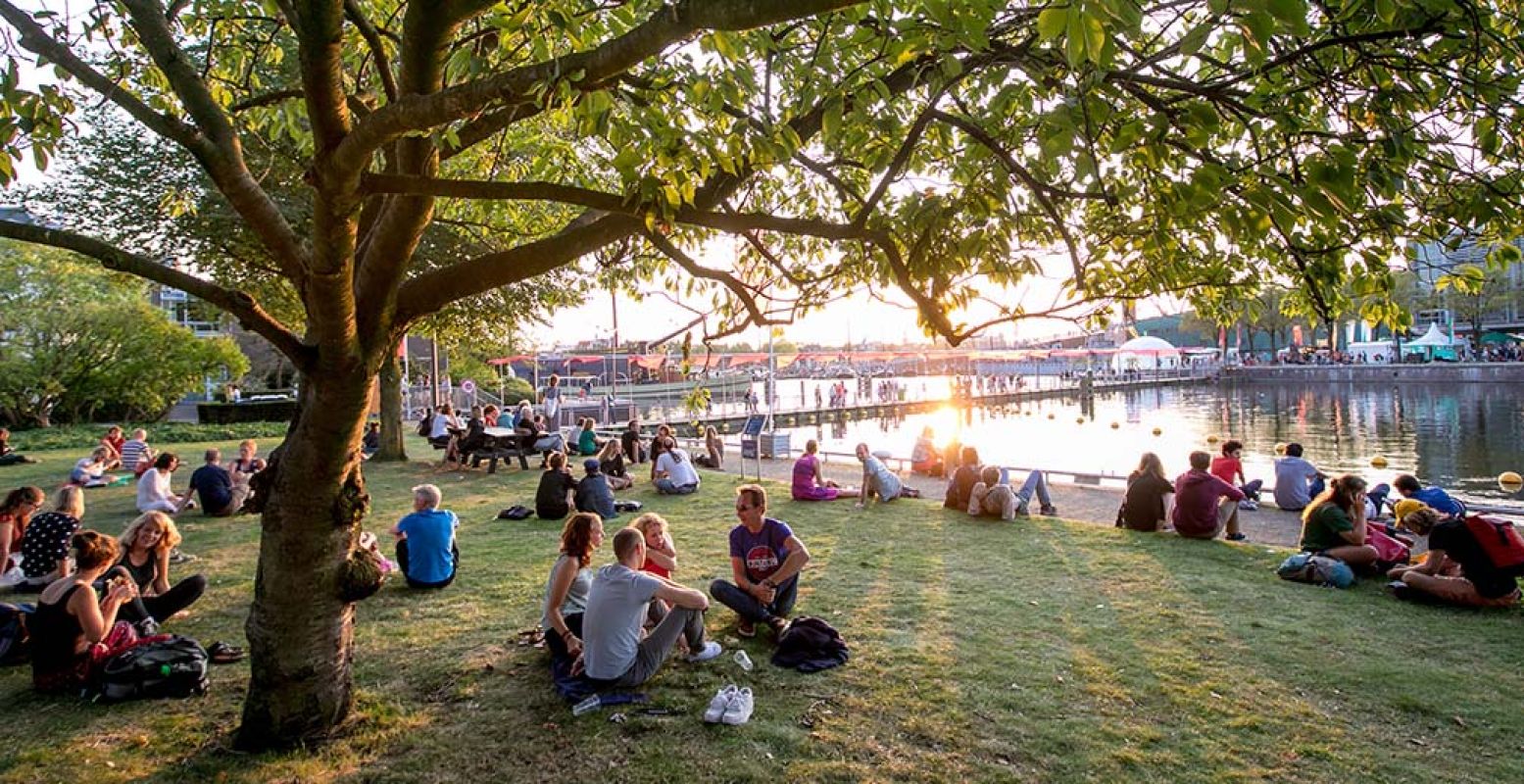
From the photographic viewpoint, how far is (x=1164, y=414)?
44500 mm

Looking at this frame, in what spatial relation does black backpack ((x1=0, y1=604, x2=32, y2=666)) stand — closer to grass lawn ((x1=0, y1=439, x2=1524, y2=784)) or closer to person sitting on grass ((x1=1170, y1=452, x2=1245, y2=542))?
grass lawn ((x1=0, y1=439, x2=1524, y2=784))

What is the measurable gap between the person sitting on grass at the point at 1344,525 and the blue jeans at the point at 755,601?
17.2ft

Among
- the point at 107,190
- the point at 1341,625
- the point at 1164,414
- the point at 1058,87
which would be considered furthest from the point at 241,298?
the point at 1164,414

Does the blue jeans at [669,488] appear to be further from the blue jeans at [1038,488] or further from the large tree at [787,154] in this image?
the large tree at [787,154]

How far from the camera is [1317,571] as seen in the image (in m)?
7.21

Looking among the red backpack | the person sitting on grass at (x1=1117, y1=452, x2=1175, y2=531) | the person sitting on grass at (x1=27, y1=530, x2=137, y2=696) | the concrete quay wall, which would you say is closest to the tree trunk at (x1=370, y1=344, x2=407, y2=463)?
the person sitting on grass at (x1=27, y1=530, x2=137, y2=696)

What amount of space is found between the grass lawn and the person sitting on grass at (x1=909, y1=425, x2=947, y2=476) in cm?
833

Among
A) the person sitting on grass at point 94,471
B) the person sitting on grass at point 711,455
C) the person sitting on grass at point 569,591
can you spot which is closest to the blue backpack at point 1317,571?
the person sitting on grass at point 569,591

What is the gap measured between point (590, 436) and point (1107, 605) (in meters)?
12.5

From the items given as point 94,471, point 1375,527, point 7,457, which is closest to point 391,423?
point 94,471

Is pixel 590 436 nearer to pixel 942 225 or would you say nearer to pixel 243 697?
pixel 243 697

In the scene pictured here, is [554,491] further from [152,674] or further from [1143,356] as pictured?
[1143,356]

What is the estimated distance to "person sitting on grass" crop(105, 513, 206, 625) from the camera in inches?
239

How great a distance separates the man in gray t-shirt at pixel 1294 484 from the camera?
36.9 ft
